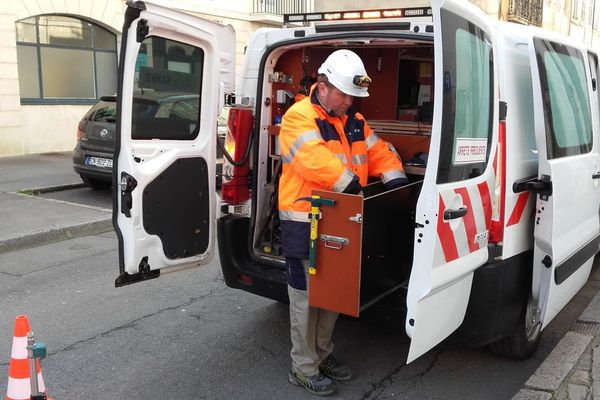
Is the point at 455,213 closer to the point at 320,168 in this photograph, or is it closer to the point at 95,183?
the point at 320,168

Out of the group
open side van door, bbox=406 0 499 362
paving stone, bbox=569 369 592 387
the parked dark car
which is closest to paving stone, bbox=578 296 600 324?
paving stone, bbox=569 369 592 387

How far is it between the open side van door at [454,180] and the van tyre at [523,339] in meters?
0.64

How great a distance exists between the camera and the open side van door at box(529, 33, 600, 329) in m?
3.14

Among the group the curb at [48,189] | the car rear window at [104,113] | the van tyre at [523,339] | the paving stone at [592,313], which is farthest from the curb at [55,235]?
the paving stone at [592,313]

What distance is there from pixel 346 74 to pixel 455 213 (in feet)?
3.00

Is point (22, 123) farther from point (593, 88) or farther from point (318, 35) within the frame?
point (593, 88)

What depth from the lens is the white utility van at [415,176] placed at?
265cm

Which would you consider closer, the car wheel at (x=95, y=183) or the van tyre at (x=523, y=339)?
the van tyre at (x=523, y=339)

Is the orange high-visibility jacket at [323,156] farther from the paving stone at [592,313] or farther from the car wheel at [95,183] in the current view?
the car wheel at [95,183]

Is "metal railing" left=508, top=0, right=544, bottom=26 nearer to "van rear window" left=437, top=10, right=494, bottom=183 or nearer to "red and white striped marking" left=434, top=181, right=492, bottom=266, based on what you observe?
"van rear window" left=437, top=10, right=494, bottom=183

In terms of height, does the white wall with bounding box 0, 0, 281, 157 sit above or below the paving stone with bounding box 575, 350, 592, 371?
above

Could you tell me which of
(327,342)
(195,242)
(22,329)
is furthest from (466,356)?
(22,329)

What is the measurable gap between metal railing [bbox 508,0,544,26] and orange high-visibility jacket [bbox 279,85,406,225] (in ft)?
57.4

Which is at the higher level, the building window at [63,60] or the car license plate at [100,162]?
the building window at [63,60]
